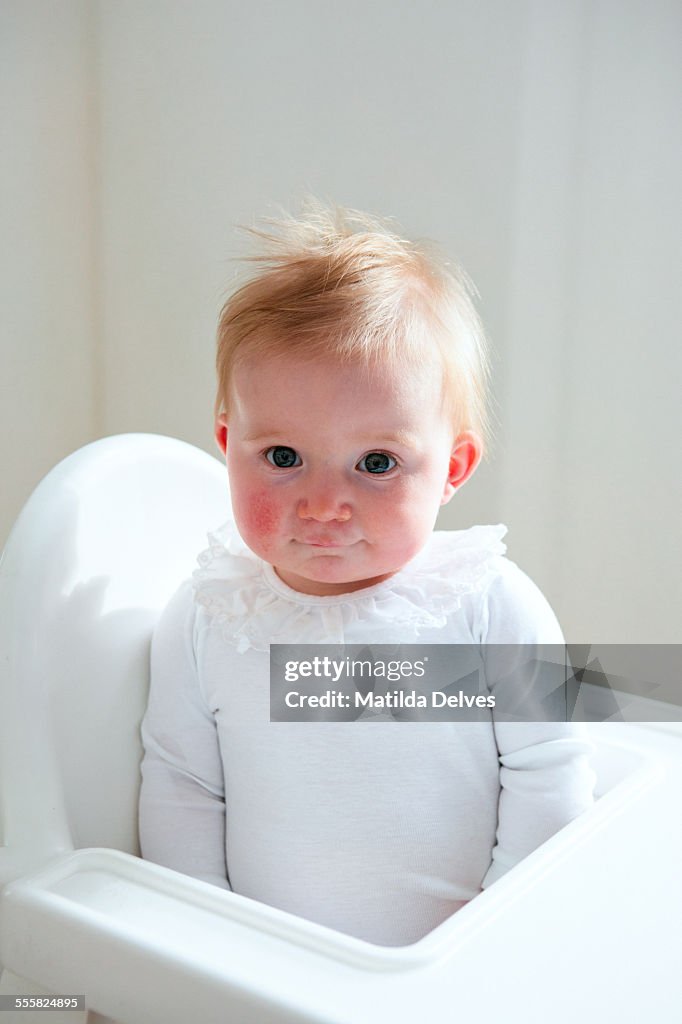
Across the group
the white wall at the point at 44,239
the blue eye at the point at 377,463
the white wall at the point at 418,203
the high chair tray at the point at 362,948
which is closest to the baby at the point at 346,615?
the blue eye at the point at 377,463

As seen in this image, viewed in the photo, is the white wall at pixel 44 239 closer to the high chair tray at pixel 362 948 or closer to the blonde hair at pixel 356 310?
the blonde hair at pixel 356 310

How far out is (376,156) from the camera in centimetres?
135

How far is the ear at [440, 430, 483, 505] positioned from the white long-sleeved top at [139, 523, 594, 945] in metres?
0.05

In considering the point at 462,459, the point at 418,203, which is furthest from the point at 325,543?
the point at 418,203

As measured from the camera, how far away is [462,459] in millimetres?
841

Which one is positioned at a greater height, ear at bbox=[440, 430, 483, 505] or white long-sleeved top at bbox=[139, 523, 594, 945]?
ear at bbox=[440, 430, 483, 505]

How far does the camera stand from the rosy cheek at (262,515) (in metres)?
0.78

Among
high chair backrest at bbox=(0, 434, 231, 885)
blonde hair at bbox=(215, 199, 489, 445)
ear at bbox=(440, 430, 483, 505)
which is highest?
blonde hair at bbox=(215, 199, 489, 445)

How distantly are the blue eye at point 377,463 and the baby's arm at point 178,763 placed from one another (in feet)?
0.58

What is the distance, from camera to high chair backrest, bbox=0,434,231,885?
2.43 ft

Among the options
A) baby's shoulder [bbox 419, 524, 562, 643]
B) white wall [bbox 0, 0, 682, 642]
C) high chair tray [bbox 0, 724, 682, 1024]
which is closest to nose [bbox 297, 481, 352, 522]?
baby's shoulder [bbox 419, 524, 562, 643]

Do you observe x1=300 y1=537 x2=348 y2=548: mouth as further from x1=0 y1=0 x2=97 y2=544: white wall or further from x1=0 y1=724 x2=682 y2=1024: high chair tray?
x1=0 y1=0 x2=97 y2=544: white wall

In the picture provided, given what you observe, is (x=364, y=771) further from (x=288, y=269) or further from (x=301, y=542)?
(x=288, y=269)

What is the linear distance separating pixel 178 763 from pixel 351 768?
0.13 meters
